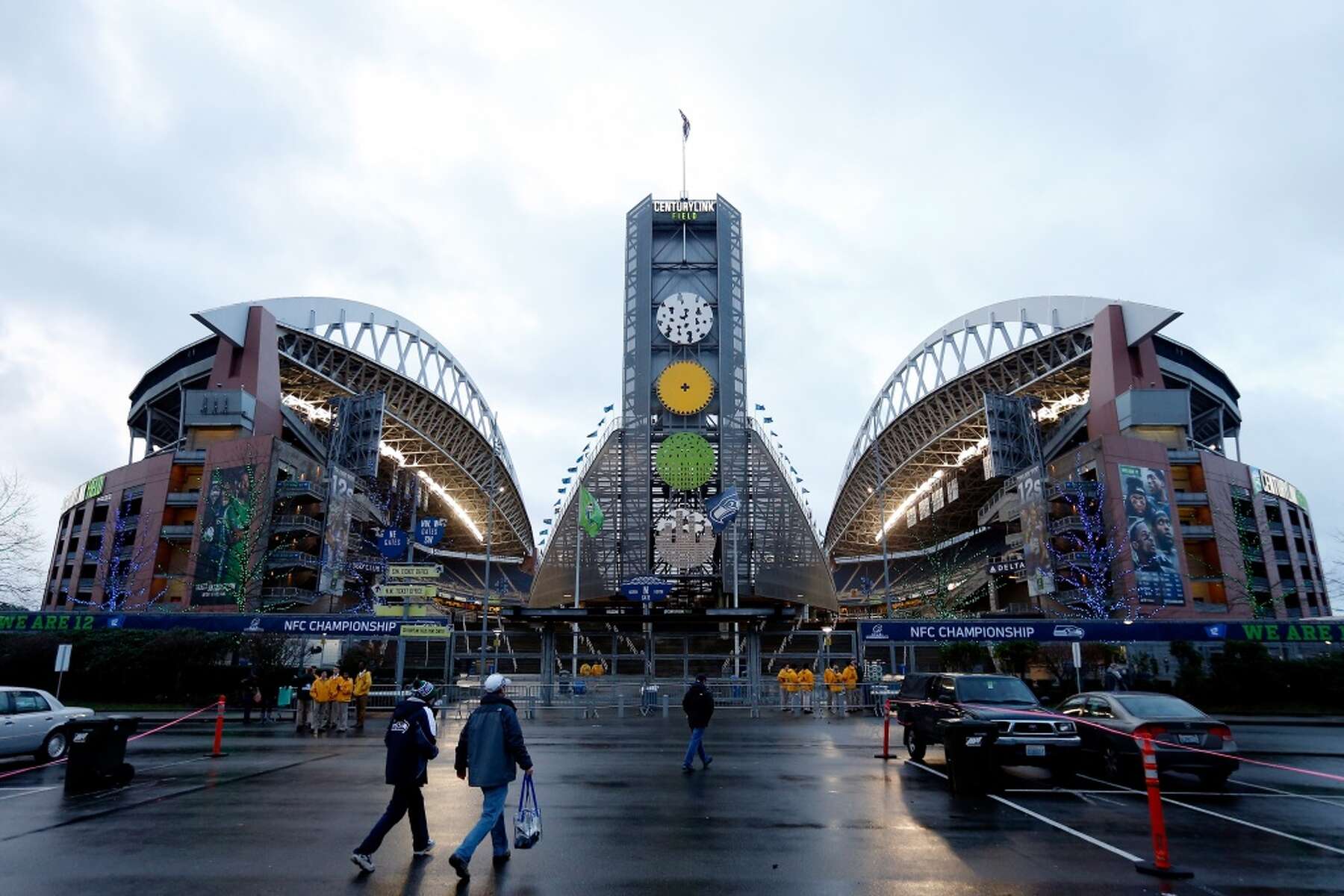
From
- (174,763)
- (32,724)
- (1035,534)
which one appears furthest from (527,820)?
(1035,534)

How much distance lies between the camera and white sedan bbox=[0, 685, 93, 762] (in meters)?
15.2

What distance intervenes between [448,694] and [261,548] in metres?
29.6

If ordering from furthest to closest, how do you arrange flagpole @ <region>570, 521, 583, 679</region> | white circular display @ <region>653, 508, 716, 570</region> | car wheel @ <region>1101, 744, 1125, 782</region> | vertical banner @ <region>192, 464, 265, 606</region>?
white circular display @ <region>653, 508, 716, 570</region>, vertical banner @ <region>192, 464, 265, 606</region>, flagpole @ <region>570, 521, 583, 679</region>, car wheel @ <region>1101, 744, 1125, 782</region>

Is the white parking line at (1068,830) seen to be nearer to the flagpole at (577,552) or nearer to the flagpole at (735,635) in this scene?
the flagpole at (735,635)

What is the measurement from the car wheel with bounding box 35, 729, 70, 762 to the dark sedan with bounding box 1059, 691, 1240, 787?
63.6 feet

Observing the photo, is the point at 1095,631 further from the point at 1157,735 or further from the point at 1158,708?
the point at 1157,735

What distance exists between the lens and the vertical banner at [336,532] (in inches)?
2356

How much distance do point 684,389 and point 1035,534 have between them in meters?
28.1

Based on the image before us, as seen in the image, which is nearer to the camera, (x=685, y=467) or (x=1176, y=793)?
(x=1176, y=793)

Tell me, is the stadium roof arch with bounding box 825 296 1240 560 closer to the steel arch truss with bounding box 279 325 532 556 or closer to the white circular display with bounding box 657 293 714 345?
the white circular display with bounding box 657 293 714 345

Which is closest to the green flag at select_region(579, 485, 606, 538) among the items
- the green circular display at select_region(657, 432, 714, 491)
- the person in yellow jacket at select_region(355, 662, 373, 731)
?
the green circular display at select_region(657, 432, 714, 491)

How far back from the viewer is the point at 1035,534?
60375 mm

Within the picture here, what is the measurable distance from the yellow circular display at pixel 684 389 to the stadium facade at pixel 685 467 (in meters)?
0.08

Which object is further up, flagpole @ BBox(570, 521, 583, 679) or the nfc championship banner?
flagpole @ BBox(570, 521, 583, 679)
